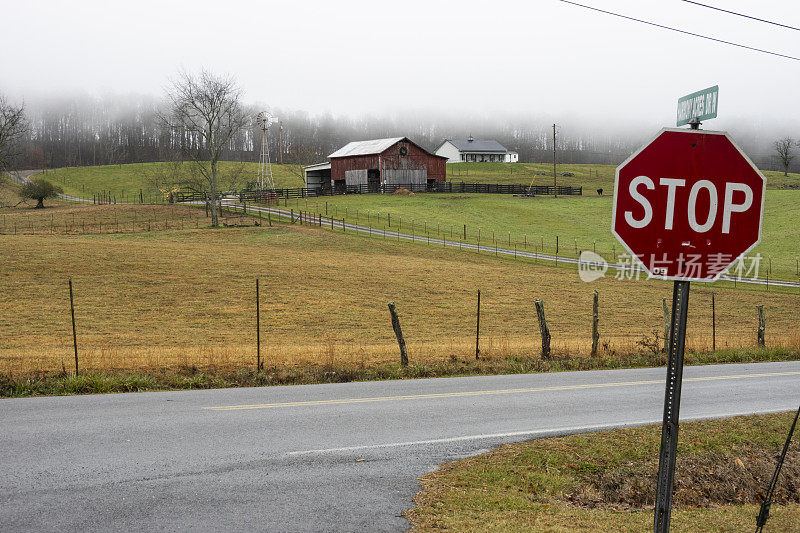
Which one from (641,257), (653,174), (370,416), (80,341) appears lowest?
(80,341)

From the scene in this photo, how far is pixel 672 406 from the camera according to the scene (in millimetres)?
3820

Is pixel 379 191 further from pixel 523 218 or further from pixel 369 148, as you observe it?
pixel 523 218

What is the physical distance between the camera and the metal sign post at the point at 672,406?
12.5ft

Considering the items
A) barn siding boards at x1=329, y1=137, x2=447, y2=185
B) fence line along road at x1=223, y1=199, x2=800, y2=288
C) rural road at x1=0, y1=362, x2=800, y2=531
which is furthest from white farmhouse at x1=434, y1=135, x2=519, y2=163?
rural road at x1=0, y1=362, x2=800, y2=531

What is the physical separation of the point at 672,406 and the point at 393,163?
273 feet

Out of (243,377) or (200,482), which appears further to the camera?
(243,377)

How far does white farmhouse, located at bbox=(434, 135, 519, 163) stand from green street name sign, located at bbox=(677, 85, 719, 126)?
146 metres

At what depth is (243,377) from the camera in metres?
12.2

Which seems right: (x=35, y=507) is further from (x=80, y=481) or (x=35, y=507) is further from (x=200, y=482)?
(x=200, y=482)

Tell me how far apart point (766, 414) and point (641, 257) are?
751 centimetres

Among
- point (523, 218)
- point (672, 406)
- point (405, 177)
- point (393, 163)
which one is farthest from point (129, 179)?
point (672, 406)

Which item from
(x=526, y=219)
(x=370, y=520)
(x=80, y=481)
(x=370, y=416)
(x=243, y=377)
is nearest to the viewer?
(x=370, y=520)

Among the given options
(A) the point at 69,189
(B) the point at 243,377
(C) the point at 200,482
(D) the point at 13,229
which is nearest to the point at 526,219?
(D) the point at 13,229

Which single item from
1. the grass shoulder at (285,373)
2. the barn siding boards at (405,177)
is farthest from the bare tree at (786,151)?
the grass shoulder at (285,373)
